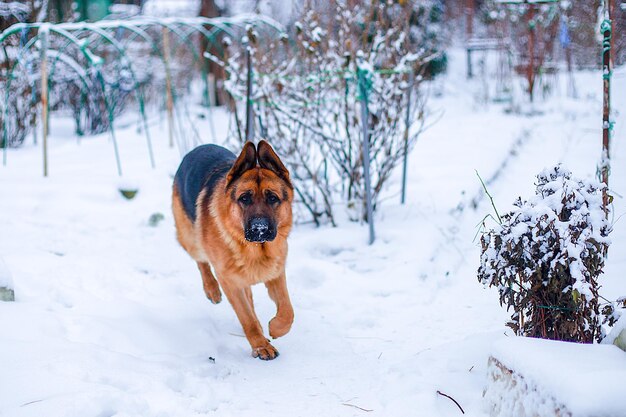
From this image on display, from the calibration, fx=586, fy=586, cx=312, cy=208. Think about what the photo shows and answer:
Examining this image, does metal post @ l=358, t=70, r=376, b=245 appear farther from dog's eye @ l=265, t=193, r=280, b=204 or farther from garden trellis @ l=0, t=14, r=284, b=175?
garden trellis @ l=0, t=14, r=284, b=175

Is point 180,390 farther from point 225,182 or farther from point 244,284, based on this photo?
point 225,182

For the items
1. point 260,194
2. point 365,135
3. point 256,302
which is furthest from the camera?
point 365,135

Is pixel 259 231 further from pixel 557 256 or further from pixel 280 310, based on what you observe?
pixel 557 256

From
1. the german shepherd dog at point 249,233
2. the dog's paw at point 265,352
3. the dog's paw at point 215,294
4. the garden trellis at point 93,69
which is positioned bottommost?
the dog's paw at point 265,352

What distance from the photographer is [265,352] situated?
11.5 feet

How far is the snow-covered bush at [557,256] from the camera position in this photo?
2.45 metres

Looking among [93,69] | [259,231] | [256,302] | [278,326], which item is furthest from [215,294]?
[93,69]

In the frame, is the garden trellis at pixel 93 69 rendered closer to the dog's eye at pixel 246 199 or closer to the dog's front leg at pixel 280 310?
the dog's eye at pixel 246 199

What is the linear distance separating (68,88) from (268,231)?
32.3 feet

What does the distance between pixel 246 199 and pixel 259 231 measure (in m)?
0.29

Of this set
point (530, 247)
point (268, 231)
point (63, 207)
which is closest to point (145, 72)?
point (63, 207)

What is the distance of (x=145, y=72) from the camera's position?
1298 cm

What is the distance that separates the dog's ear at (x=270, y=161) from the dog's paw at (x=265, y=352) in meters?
1.02

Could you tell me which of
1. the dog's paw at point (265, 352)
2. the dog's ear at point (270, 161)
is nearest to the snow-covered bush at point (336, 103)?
the dog's ear at point (270, 161)
